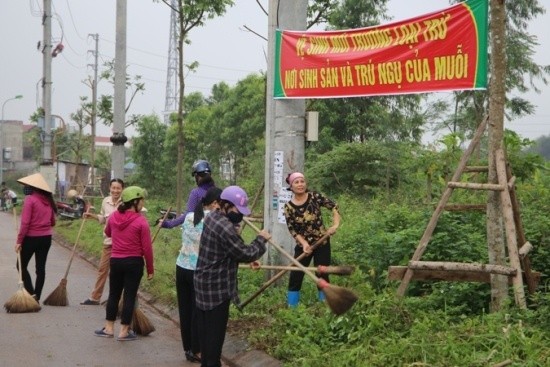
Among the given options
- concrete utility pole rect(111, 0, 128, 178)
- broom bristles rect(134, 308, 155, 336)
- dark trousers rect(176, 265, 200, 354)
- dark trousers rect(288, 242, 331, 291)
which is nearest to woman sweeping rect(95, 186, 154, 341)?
broom bristles rect(134, 308, 155, 336)

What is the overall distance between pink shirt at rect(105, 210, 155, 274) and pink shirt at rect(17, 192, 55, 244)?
2.27 m

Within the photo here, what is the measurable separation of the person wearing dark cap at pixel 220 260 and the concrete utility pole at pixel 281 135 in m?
3.73

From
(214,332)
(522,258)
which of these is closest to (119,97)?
(214,332)

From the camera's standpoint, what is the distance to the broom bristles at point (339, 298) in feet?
20.2

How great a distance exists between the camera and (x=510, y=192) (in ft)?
23.8

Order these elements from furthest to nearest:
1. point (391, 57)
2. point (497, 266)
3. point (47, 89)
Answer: point (47, 89) → point (391, 57) → point (497, 266)

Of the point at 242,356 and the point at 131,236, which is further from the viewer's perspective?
the point at 131,236

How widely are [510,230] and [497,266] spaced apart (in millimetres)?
329

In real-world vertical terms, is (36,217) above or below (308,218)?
below

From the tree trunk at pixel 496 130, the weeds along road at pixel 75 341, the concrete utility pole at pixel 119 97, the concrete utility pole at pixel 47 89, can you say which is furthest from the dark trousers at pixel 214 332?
the concrete utility pole at pixel 47 89

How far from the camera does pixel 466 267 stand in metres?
7.13

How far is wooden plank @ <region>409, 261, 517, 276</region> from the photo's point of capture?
6.87 meters

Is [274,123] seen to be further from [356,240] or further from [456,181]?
[456,181]

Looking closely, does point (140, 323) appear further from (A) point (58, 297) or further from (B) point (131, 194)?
(A) point (58, 297)
